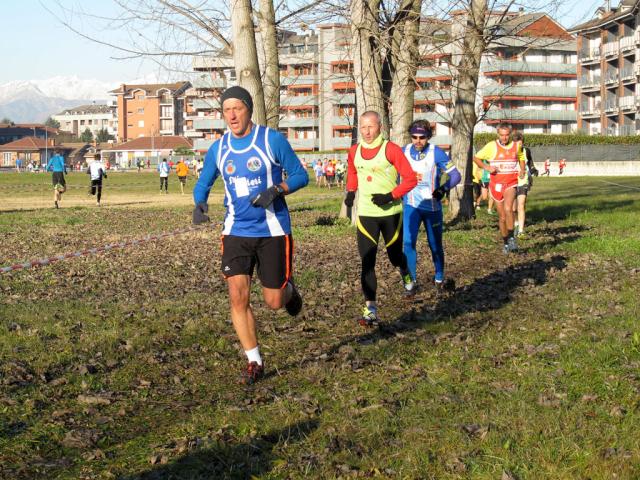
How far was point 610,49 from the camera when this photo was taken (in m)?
91.0

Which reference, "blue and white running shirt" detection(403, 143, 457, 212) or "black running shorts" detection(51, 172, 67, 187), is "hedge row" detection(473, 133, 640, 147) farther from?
"blue and white running shirt" detection(403, 143, 457, 212)

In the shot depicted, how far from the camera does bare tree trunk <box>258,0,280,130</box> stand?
1972 centimetres

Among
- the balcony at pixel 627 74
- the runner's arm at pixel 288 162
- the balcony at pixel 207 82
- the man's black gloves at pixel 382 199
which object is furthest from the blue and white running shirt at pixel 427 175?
the balcony at pixel 627 74

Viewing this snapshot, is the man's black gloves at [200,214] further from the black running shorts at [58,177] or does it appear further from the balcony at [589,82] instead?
the balcony at [589,82]

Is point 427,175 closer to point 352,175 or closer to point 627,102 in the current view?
point 352,175

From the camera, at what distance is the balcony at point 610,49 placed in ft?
293

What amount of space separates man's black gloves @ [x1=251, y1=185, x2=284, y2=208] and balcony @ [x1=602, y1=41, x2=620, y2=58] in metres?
→ 88.4

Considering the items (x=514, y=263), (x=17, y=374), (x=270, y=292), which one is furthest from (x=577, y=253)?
(x=17, y=374)

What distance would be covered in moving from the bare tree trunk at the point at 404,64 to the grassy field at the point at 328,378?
6806 millimetres

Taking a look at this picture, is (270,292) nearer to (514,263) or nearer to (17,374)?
(17,374)

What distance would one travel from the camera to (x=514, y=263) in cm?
1473

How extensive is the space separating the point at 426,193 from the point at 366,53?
8411 millimetres

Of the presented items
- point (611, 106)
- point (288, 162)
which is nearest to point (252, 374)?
point (288, 162)

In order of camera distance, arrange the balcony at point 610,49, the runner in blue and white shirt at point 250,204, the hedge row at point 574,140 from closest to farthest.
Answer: the runner in blue and white shirt at point 250,204 < the hedge row at point 574,140 < the balcony at point 610,49
